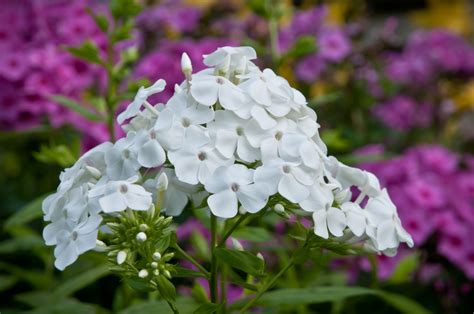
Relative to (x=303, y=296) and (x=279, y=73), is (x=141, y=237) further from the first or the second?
(x=279, y=73)

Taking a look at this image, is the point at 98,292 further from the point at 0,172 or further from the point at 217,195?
the point at 217,195

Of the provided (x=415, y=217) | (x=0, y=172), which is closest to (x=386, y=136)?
(x=415, y=217)

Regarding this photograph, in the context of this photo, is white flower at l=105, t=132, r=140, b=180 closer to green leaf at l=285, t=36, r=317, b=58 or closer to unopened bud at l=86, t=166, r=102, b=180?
unopened bud at l=86, t=166, r=102, b=180

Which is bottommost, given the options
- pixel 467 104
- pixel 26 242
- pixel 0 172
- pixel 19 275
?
pixel 467 104

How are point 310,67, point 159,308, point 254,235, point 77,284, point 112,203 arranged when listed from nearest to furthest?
point 112,203
point 159,308
point 254,235
point 77,284
point 310,67

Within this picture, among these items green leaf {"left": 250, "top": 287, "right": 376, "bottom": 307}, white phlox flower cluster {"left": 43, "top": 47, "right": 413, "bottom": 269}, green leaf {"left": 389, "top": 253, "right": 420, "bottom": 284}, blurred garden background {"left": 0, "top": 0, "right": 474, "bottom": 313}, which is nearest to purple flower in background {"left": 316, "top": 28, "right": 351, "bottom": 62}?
blurred garden background {"left": 0, "top": 0, "right": 474, "bottom": 313}

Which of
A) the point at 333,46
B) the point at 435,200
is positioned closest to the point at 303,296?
the point at 435,200

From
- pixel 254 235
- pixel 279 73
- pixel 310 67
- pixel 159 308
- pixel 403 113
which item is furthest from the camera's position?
pixel 403 113
